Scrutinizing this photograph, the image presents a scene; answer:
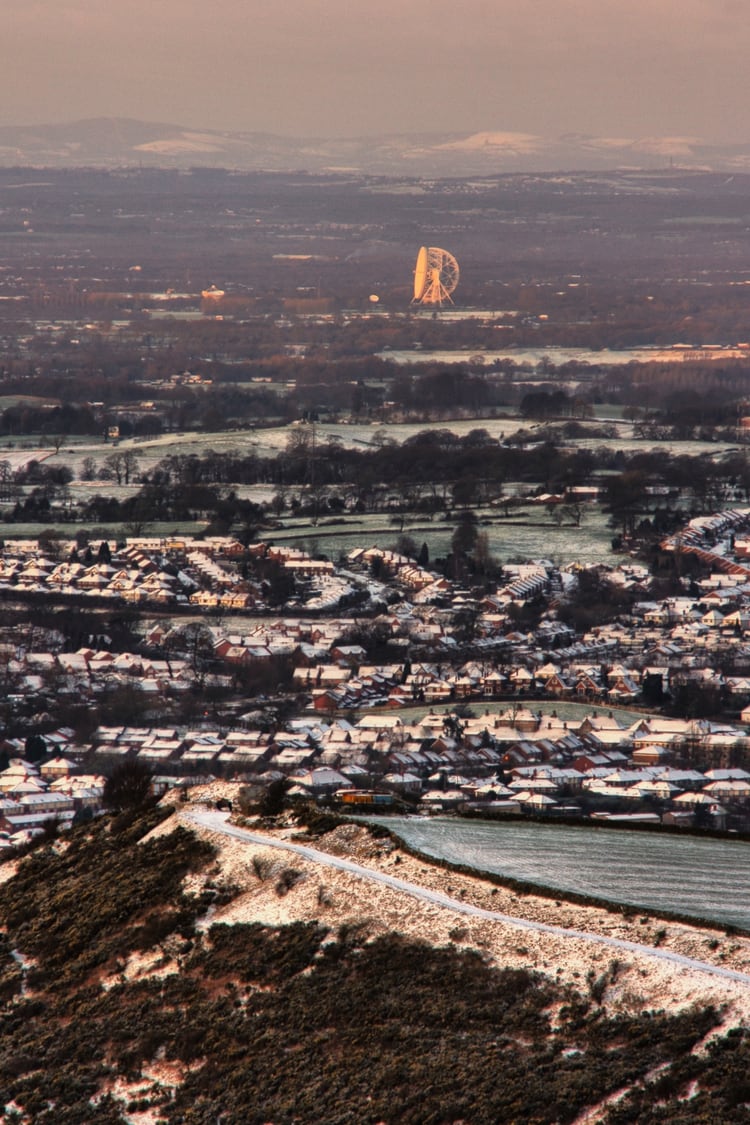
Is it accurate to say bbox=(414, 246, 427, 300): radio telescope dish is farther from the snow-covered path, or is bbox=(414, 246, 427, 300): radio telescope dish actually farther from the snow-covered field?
the snow-covered field

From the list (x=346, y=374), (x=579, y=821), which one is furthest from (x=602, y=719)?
(x=346, y=374)

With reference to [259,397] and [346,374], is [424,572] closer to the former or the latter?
[259,397]

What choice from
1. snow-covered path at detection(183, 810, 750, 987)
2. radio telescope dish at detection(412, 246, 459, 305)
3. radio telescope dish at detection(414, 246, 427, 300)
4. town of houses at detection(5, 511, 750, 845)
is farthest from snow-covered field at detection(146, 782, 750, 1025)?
radio telescope dish at detection(414, 246, 427, 300)

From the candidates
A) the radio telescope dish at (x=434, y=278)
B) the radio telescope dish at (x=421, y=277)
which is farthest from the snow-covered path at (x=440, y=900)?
the radio telescope dish at (x=421, y=277)

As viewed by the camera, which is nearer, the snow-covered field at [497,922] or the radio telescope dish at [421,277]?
the snow-covered field at [497,922]

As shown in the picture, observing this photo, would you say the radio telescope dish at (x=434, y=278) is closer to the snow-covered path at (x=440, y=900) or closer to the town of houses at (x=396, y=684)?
the town of houses at (x=396, y=684)
